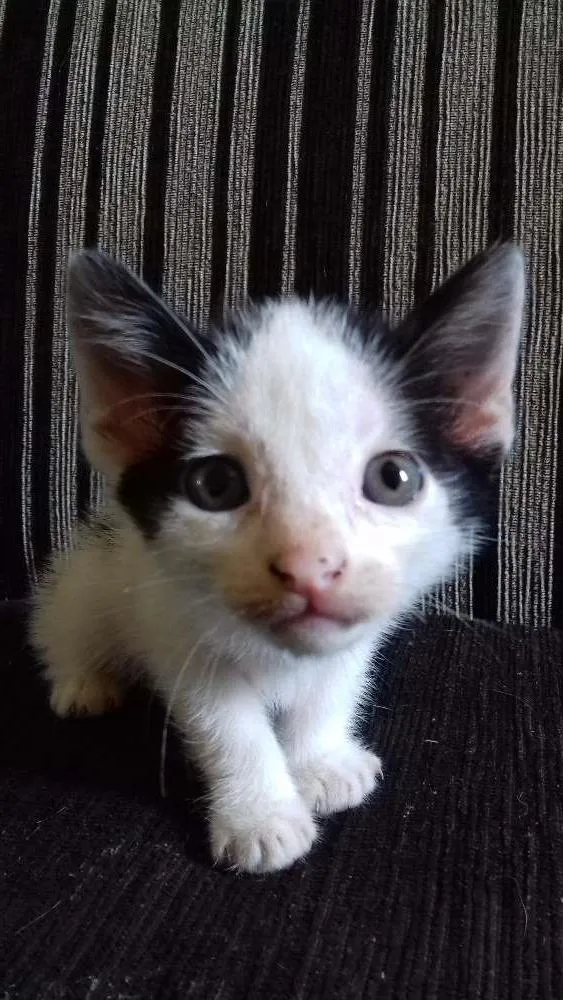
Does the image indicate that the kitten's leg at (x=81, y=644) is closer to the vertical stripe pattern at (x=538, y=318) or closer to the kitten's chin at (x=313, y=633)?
the kitten's chin at (x=313, y=633)

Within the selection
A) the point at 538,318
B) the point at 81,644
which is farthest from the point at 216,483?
the point at 538,318

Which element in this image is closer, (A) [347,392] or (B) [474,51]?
(A) [347,392]

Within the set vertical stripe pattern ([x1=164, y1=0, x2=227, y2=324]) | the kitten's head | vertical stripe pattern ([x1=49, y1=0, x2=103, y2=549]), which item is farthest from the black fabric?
vertical stripe pattern ([x1=164, y1=0, x2=227, y2=324])

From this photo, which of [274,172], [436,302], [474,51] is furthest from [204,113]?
[436,302]

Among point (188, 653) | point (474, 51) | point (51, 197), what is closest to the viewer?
point (188, 653)

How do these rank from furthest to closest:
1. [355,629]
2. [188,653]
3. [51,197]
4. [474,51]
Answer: [51,197], [474,51], [188,653], [355,629]

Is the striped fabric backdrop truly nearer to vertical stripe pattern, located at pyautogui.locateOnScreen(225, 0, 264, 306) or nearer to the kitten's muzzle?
vertical stripe pattern, located at pyautogui.locateOnScreen(225, 0, 264, 306)

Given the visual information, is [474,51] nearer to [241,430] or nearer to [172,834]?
[241,430]
